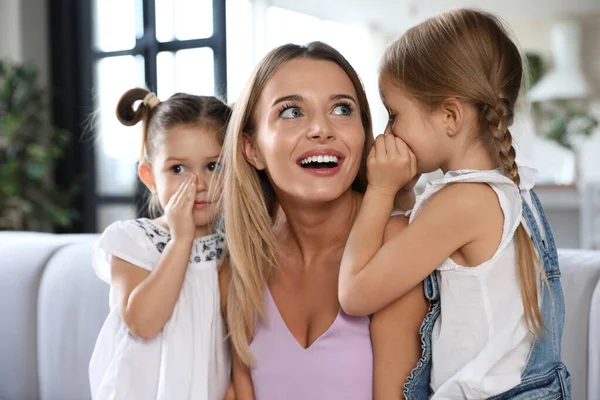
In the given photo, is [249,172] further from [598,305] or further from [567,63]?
[567,63]

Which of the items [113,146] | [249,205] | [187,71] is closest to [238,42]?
A: [187,71]

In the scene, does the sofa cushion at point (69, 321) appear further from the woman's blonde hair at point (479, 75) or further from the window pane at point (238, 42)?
the window pane at point (238, 42)

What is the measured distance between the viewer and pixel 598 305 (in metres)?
1.28

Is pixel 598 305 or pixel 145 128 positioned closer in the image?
pixel 598 305

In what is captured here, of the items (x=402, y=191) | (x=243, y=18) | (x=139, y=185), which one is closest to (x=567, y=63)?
(x=243, y=18)

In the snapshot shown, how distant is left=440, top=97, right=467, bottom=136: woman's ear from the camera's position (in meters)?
1.16

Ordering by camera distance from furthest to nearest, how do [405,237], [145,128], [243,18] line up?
[243,18], [145,128], [405,237]

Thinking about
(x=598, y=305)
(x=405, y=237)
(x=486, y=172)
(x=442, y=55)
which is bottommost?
(x=598, y=305)

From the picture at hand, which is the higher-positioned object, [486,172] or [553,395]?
[486,172]

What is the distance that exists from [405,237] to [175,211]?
512mm

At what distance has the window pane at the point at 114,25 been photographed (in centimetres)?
539

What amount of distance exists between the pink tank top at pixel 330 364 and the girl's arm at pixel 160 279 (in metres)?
0.24

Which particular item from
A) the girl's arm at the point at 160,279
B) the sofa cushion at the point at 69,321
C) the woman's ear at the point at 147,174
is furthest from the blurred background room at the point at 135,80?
the girl's arm at the point at 160,279

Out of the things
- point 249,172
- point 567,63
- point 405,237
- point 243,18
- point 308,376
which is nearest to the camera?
point 405,237
